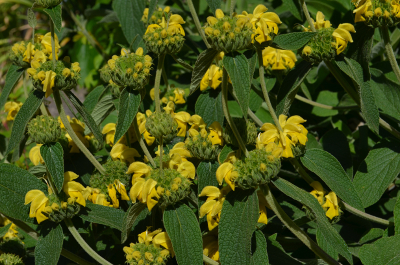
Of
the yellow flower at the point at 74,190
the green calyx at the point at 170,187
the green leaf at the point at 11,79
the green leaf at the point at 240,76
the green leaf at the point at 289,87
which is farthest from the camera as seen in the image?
the green leaf at the point at 11,79

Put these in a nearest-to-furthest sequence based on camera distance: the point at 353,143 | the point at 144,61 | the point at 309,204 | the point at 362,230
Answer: the point at 309,204
the point at 144,61
the point at 362,230
the point at 353,143

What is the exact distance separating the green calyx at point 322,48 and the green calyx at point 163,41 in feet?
1.22

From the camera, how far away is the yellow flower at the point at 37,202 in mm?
1047

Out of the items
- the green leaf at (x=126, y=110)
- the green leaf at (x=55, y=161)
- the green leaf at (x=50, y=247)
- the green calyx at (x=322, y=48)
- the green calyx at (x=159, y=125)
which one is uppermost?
the green calyx at (x=322, y=48)

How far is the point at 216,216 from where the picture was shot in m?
1.08

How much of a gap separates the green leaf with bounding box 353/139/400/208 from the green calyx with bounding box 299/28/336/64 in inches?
16.3

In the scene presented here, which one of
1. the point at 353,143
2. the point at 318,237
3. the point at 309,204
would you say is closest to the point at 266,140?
the point at 309,204

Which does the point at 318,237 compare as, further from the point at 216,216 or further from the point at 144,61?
the point at 144,61

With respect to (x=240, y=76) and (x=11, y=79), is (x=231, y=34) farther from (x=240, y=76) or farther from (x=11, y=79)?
(x=11, y=79)

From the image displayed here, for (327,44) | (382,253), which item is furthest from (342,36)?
(382,253)

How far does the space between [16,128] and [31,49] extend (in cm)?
29

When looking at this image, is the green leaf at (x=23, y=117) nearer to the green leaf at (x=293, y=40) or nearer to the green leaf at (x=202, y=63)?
the green leaf at (x=202, y=63)

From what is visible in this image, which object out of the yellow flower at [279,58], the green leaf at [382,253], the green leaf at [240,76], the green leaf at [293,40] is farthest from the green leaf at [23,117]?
the green leaf at [382,253]

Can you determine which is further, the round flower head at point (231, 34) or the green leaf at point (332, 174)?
the green leaf at point (332, 174)
